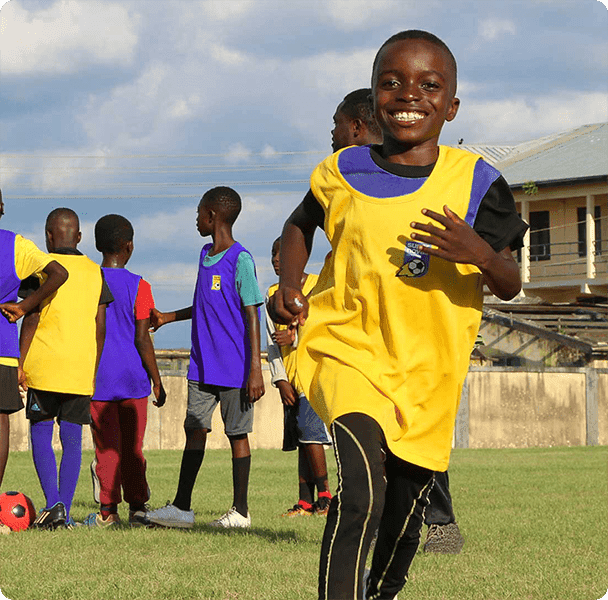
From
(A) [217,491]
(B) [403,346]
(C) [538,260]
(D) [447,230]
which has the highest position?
(C) [538,260]

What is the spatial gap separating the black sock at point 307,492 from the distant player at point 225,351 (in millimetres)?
1115

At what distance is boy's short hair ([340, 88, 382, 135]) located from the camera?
20.2 feet

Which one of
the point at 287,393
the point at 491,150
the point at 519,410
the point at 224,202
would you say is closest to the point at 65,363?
the point at 224,202

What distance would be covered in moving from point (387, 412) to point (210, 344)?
3.98m

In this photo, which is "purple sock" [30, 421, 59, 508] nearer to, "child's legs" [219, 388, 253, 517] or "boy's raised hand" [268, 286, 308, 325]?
"child's legs" [219, 388, 253, 517]

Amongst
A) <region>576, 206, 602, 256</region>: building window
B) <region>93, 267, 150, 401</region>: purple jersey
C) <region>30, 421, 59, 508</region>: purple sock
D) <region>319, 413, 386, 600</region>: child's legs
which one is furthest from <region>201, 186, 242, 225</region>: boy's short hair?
<region>576, 206, 602, 256</region>: building window

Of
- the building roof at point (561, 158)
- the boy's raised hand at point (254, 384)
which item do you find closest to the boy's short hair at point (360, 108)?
the boy's raised hand at point (254, 384)

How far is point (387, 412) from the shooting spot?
3775 millimetres

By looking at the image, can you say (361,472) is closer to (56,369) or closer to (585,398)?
(56,369)

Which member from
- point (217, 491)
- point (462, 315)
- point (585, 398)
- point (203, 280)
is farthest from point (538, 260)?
point (462, 315)

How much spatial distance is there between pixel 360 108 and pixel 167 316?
2.70m

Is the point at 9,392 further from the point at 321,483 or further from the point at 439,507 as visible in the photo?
the point at 439,507

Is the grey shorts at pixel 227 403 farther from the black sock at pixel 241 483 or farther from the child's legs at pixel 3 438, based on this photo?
the child's legs at pixel 3 438

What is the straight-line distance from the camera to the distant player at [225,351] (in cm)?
752
